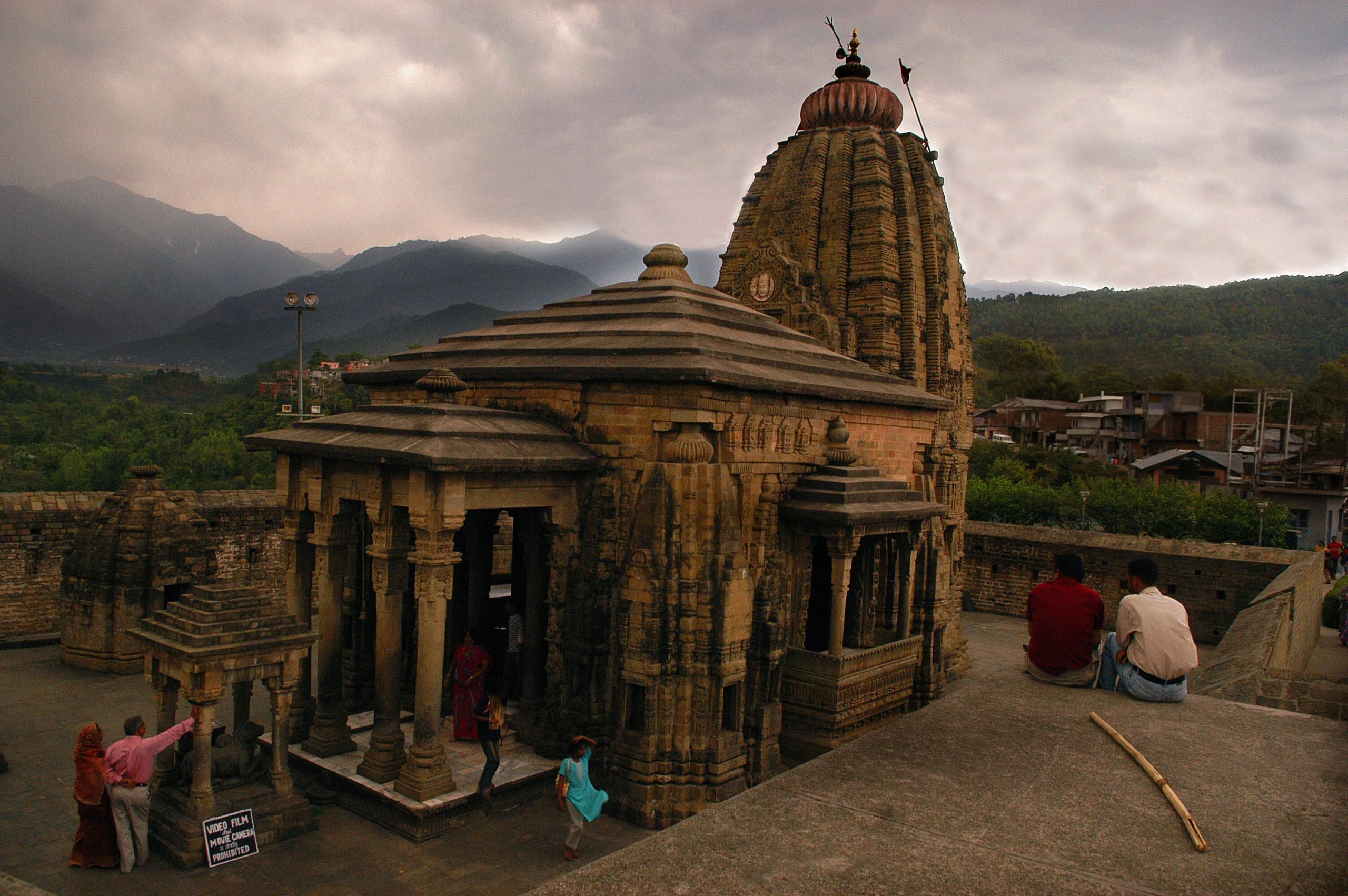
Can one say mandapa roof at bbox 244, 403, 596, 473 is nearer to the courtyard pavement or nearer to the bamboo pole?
the courtyard pavement

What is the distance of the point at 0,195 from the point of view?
13500 cm

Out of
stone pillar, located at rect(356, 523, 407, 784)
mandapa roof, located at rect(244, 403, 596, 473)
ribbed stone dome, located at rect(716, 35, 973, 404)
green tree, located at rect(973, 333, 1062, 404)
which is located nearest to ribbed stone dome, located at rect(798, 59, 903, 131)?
ribbed stone dome, located at rect(716, 35, 973, 404)

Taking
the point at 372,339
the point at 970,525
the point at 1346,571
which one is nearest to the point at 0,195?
the point at 372,339

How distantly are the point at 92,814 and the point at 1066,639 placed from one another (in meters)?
9.29

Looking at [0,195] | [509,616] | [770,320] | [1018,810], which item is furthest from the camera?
[0,195]

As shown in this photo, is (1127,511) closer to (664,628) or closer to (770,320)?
(770,320)

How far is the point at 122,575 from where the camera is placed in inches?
627

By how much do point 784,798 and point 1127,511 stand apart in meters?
32.8

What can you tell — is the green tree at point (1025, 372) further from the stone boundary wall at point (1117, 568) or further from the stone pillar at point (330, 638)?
the stone pillar at point (330, 638)

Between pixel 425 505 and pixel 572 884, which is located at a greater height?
pixel 425 505

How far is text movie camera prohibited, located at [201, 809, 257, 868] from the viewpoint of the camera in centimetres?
874

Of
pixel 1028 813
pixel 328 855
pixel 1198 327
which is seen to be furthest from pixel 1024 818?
pixel 1198 327

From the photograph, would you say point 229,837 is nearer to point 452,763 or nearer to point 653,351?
point 452,763

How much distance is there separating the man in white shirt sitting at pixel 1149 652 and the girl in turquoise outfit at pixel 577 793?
5.34m
